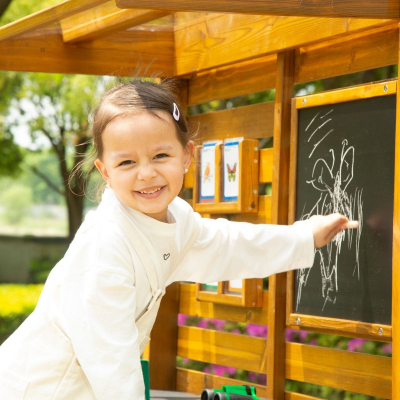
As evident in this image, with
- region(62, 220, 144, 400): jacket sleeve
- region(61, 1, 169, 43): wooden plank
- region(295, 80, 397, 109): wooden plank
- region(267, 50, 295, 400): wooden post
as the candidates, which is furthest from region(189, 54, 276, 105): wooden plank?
region(62, 220, 144, 400): jacket sleeve

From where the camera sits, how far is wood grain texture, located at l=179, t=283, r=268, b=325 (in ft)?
15.1

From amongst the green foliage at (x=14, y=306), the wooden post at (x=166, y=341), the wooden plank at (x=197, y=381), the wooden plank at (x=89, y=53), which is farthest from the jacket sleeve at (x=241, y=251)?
the green foliage at (x=14, y=306)

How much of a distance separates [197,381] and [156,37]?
2390mm

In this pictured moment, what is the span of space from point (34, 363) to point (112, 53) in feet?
8.40

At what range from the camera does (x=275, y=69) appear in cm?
453

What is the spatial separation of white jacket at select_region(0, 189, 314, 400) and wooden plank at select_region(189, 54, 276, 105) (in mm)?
1400

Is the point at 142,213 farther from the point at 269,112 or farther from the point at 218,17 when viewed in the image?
the point at 218,17

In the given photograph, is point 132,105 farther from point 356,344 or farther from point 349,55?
point 356,344

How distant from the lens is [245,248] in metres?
3.62

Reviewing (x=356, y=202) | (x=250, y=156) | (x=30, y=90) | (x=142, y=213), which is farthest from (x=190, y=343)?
(x=30, y=90)

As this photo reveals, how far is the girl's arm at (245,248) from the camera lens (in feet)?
11.6

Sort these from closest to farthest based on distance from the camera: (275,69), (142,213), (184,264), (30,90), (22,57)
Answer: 1. (142,213)
2. (184,264)
3. (275,69)
4. (22,57)
5. (30,90)

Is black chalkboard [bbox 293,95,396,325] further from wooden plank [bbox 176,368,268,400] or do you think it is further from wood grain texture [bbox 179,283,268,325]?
wooden plank [bbox 176,368,268,400]

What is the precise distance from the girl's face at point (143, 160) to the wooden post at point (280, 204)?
1262 millimetres
